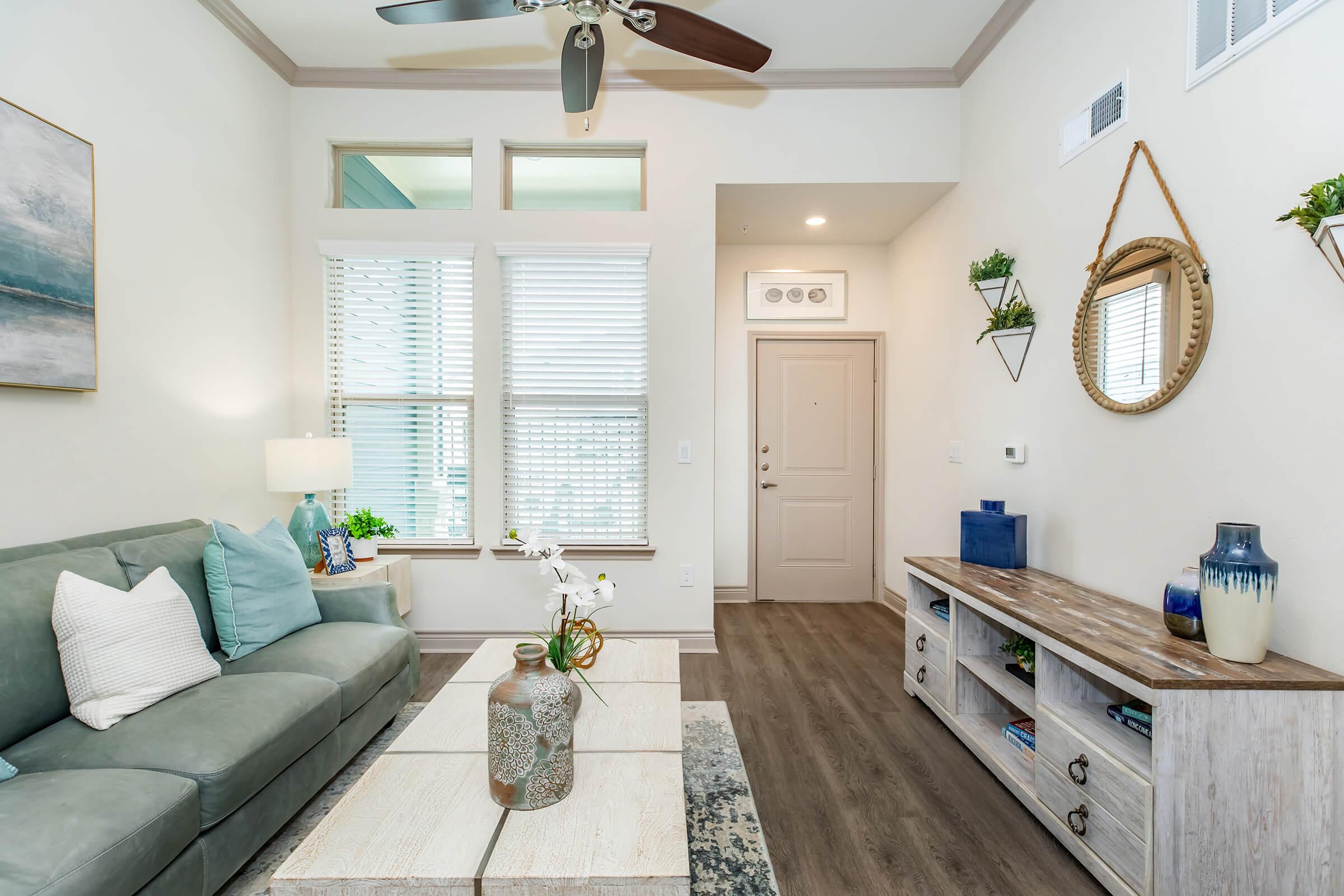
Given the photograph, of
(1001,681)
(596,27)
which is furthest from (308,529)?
(1001,681)

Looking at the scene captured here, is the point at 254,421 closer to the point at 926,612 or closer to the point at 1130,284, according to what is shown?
the point at 926,612

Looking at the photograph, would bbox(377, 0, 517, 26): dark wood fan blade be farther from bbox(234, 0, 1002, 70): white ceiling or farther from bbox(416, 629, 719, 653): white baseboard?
bbox(416, 629, 719, 653): white baseboard

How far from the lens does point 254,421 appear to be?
10.1ft

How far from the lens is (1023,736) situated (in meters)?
2.14

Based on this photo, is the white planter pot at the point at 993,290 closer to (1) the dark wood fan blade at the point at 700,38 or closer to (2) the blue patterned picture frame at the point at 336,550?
(1) the dark wood fan blade at the point at 700,38

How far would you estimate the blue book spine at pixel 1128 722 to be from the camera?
1695 mm

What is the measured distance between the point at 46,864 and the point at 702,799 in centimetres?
160

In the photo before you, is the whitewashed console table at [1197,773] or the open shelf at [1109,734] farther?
the open shelf at [1109,734]

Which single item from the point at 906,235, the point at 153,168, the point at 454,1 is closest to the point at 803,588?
the point at 906,235

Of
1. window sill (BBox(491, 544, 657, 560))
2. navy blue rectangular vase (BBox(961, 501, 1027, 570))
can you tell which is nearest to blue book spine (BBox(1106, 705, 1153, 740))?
navy blue rectangular vase (BBox(961, 501, 1027, 570))

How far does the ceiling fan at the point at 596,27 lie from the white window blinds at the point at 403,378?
134 cm

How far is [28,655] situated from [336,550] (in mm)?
1264

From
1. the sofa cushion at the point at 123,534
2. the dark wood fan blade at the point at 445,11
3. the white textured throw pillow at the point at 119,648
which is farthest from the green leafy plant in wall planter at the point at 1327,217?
the sofa cushion at the point at 123,534

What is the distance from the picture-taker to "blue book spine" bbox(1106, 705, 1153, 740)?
170 cm
